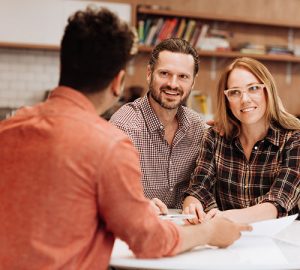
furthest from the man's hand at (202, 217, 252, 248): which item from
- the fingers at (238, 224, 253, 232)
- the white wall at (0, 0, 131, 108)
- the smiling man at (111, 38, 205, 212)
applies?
the white wall at (0, 0, 131, 108)

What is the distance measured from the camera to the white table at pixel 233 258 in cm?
126

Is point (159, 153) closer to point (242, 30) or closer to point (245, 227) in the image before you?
point (245, 227)

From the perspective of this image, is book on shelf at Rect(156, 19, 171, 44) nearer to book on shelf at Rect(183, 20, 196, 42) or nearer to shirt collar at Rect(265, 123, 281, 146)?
book on shelf at Rect(183, 20, 196, 42)

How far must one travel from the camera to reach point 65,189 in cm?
108

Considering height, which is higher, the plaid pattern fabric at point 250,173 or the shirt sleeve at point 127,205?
the shirt sleeve at point 127,205

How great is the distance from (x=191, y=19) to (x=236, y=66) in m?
2.96

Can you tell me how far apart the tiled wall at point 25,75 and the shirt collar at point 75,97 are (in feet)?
11.8

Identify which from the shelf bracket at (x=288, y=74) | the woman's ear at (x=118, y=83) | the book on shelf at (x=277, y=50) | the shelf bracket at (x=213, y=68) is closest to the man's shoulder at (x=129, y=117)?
the woman's ear at (x=118, y=83)

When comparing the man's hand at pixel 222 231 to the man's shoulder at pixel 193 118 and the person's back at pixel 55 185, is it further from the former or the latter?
the man's shoulder at pixel 193 118

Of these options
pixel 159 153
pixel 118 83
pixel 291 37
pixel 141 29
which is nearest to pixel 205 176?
pixel 159 153

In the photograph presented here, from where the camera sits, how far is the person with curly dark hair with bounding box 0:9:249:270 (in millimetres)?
1084

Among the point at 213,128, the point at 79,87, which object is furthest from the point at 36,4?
the point at 79,87

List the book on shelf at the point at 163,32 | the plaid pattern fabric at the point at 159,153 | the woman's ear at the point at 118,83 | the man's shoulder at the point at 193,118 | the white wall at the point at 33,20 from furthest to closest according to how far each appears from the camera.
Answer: the book on shelf at the point at 163,32 < the white wall at the point at 33,20 < the man's shoulder at the point at 193,118 < the plaid pattern fabric at the point at 159,153 < the woman's ear at the point at 118,83

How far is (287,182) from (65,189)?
3.55 ft
